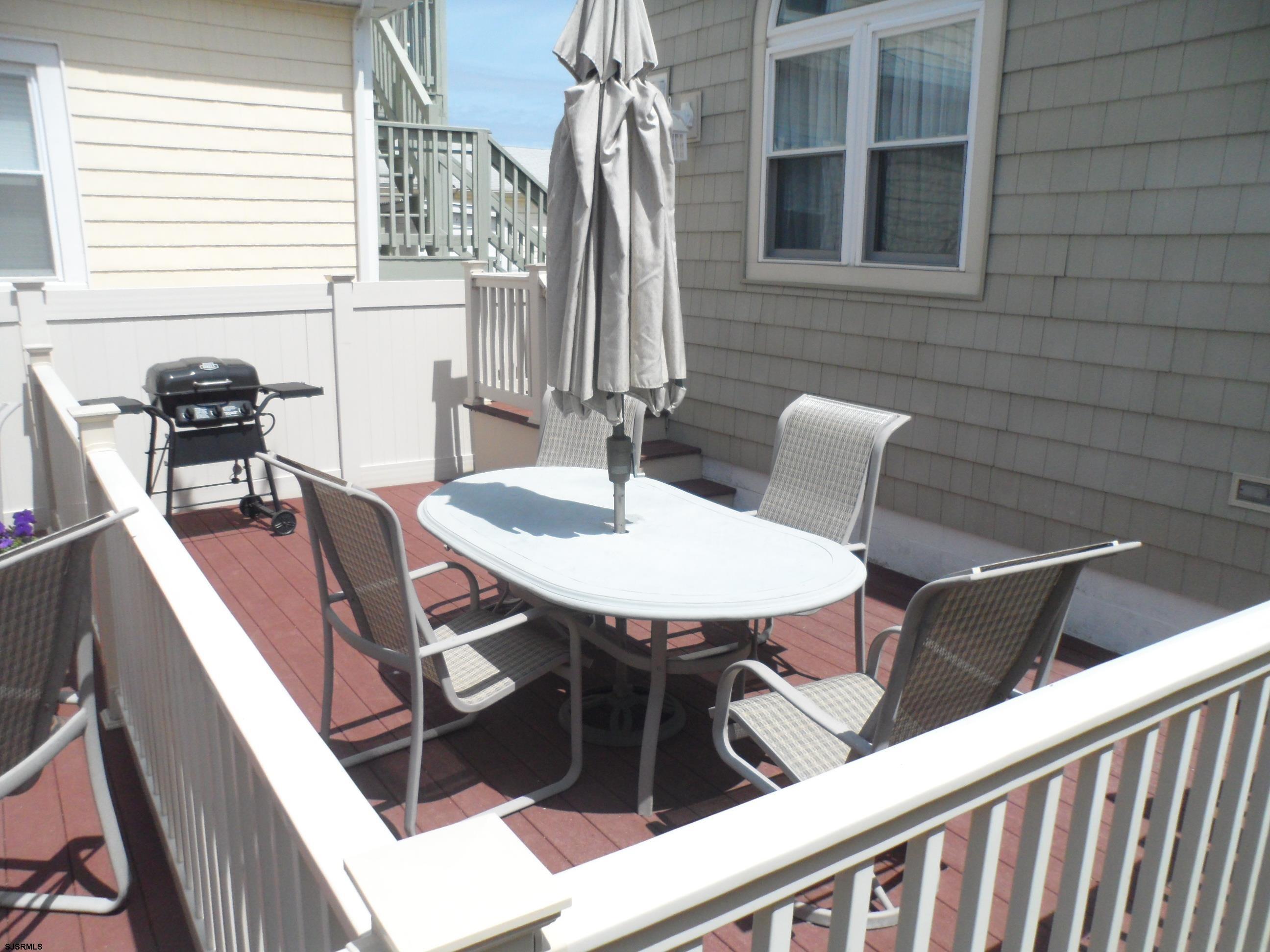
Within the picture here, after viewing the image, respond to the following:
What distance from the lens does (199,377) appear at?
5020mm

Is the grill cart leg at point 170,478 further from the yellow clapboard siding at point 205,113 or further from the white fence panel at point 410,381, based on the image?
the yellow clapboard siding at point 205,113

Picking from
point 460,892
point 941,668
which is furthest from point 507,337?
point 460,892

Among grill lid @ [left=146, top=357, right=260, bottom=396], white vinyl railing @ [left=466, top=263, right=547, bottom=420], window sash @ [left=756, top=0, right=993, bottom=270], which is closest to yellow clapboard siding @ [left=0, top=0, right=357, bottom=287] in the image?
white vinyl railing @ [left=466, top=263, right=547, bottom=420]

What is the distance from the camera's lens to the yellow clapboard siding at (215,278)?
20.4 feet

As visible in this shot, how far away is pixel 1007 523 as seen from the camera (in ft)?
14.6

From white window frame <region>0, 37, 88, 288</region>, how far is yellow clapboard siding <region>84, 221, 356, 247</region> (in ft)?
0.39

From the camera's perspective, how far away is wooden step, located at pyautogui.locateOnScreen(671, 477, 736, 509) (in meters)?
5.88

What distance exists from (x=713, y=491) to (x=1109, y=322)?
8.35 feet

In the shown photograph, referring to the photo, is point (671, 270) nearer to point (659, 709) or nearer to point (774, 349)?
point (659, 709)

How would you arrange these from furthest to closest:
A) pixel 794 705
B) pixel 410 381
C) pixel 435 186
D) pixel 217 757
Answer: pixel 435 186, pixel 410 381, pixel 794 705, pixel 217 757

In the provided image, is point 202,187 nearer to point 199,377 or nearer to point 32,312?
point 32,312

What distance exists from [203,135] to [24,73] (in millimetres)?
1010

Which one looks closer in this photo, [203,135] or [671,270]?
[671,270]

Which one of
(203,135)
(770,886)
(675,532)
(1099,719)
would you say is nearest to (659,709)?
(675,532)
